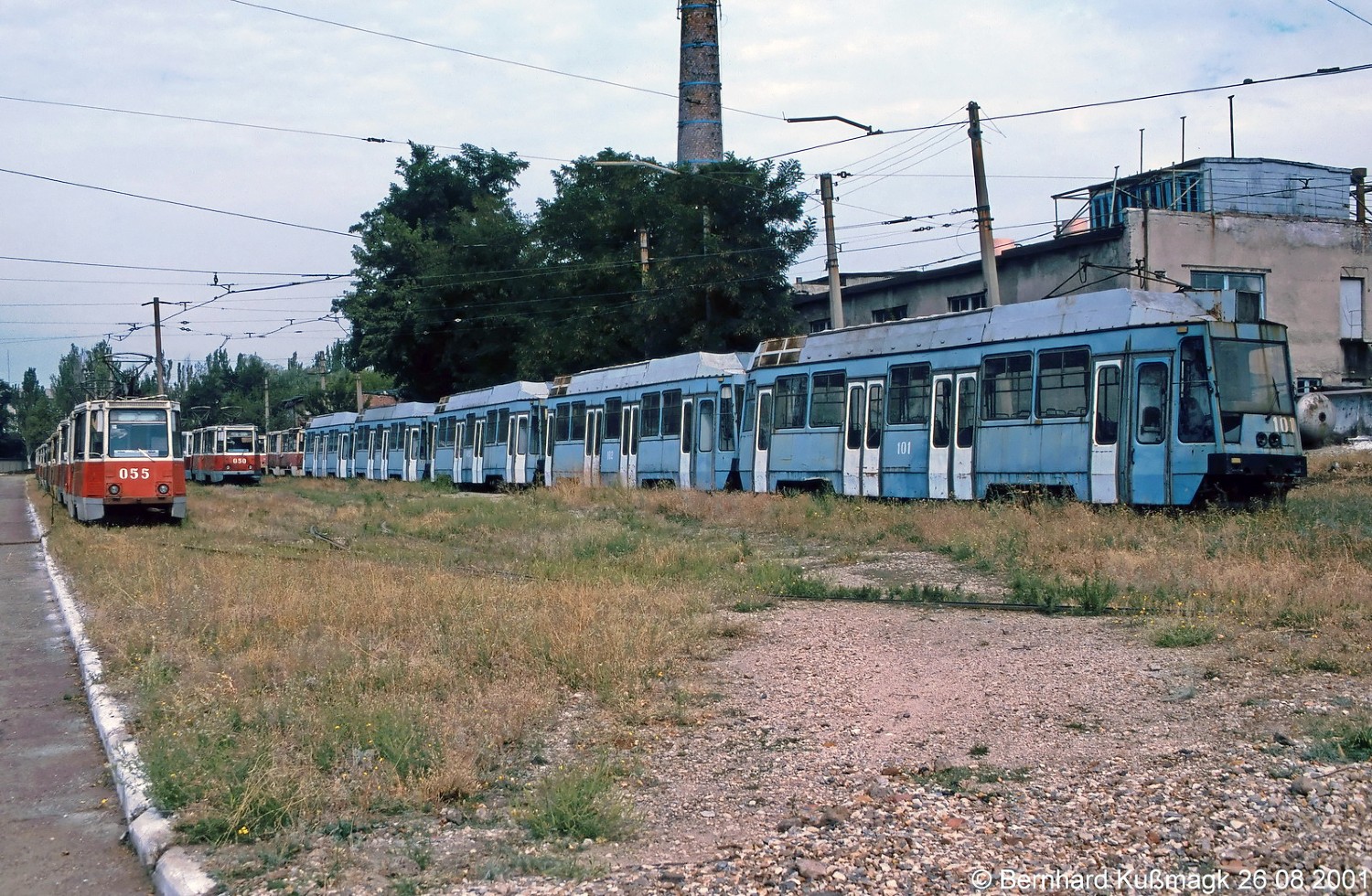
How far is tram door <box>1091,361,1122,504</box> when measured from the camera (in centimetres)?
1673

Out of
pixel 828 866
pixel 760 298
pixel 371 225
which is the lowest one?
pixel 828 866

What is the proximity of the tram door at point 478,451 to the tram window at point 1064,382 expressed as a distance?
77.7 ft

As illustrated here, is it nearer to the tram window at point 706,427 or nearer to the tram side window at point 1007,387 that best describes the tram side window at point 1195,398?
the tram side window at point 1007,387

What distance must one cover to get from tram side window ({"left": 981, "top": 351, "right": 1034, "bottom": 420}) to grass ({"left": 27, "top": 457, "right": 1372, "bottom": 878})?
1635 millimetres

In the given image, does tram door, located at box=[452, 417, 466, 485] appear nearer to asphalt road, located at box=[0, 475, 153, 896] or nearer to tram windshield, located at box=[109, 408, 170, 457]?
tram windshield, located at box=[109, 408, 170, 457]

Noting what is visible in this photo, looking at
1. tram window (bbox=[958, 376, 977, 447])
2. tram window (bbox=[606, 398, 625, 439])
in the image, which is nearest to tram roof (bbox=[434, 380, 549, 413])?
tram window (bbox=[606, 398, 625, 439])

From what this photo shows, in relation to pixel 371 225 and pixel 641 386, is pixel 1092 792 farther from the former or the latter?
pixel 371 225

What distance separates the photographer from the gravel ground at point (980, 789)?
4.55 m

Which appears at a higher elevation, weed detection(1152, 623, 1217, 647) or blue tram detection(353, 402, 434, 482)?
blue tram detection(353, 402, 434, 482)

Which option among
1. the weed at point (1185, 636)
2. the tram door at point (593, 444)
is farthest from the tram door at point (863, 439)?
the weed at point (1185, 636)

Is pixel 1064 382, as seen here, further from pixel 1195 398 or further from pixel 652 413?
pixel 652 413

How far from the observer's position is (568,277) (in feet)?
156

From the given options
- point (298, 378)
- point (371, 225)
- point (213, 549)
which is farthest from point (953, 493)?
A: point (298, 378)

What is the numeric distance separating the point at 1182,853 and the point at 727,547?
38.0 ft
